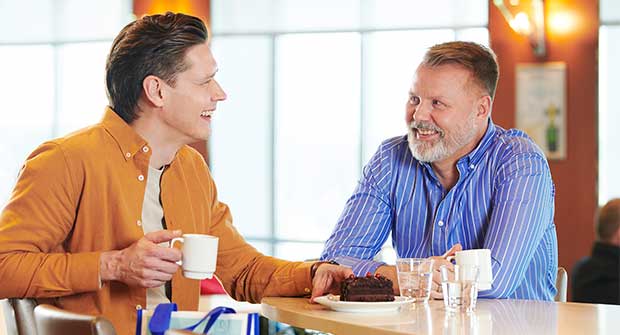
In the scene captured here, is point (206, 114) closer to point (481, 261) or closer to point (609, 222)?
point (481, 261)

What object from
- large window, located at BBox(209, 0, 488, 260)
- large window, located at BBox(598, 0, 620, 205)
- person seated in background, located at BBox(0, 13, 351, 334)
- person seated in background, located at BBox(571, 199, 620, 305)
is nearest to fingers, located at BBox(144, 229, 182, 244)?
person seated in background, located at BBox(0, 13, 351, 334)

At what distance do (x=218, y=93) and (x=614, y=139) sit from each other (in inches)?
210

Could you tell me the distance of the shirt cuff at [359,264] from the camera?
269 cm

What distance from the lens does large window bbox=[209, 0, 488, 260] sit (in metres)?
7.93

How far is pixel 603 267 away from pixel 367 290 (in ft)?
10.2

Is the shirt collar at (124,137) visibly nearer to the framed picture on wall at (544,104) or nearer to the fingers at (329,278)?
the fingers at (329,278)

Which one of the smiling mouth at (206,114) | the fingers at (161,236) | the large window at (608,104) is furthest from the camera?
the large window at (608,104)

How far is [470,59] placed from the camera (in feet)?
9.72

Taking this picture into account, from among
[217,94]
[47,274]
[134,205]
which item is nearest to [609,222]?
[217,94]

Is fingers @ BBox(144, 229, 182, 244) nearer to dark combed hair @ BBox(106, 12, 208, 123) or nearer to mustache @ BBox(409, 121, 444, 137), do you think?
dark combed hair @ BBox(106, 12, 208, 123)

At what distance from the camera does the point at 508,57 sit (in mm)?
7547

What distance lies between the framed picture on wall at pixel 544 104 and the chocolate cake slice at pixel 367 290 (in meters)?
5.43

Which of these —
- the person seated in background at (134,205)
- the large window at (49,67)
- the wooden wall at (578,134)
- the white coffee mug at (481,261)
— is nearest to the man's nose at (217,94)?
the person seated in background at (134,205)

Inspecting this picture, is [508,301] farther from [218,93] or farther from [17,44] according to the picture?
[17,44]
